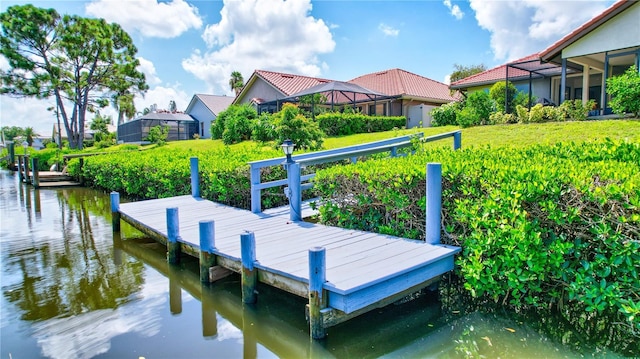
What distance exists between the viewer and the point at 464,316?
4.59 m

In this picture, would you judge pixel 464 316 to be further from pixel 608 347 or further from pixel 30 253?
pixel 30 253

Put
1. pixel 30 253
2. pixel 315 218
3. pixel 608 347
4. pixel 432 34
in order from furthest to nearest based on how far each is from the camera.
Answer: pixel 432 34 < pixel 30 253 < pixel 315 218 < pixel 608 347

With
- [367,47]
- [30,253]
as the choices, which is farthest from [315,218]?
[367,47]

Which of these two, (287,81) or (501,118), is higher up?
(287,81)

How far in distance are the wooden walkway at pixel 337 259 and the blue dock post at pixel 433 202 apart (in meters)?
0.13

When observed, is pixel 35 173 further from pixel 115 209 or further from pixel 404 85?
pixel 404 85

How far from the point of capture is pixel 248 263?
482 centimetres

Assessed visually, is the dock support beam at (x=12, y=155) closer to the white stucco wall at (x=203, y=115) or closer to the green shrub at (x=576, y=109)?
the white stucco wall at (x=203, y=115)

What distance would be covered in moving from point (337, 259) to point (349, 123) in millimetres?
17621

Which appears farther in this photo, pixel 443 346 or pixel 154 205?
pixel 154 205

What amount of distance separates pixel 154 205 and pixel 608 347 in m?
8.61

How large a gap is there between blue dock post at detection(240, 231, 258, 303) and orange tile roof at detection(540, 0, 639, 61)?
16.3m

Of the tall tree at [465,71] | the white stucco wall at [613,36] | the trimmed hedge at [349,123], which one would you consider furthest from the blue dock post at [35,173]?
the tall tree at [465,71]

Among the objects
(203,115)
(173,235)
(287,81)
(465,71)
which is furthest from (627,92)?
(203,115)
